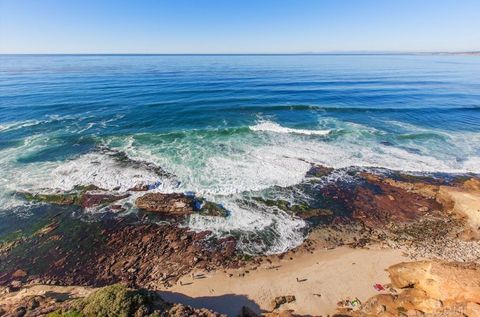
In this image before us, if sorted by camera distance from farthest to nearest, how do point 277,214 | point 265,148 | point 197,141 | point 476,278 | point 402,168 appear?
point 197,141 → point 265,148 → point 402,168 → point 277,214 → point 476,278

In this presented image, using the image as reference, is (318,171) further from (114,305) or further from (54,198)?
(54,198)

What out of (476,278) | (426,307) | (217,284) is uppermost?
(476,278)

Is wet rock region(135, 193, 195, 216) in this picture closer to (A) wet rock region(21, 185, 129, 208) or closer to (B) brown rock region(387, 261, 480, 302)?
(A) wet rock region(21, 185, 129, 208)

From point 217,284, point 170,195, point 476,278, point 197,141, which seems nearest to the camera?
point 476,278

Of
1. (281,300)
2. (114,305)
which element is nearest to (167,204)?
(114,305)

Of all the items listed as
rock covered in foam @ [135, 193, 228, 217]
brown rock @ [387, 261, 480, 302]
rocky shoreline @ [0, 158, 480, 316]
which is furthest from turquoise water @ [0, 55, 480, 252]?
brown rock @ [387, 261, 480, 302]

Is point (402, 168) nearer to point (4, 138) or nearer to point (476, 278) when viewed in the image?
point (476, 278)

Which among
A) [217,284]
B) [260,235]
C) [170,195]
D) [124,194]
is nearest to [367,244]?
[260,235]
